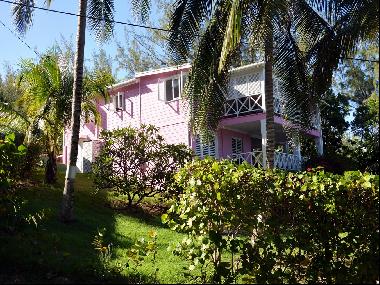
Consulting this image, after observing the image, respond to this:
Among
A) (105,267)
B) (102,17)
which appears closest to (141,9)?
(102,17)

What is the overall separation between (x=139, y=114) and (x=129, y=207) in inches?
394

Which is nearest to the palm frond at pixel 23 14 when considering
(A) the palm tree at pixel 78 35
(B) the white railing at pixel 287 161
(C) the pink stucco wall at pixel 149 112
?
(A) the palm tree at pixel 78 35

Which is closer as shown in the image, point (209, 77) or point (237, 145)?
point (209, 77)

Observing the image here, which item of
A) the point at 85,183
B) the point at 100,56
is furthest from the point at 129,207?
the point at 100,56

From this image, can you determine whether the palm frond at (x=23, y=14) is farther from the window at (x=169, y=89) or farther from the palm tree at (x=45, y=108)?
the window at (x=169, y=89)

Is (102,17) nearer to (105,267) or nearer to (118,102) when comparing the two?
(105,267)

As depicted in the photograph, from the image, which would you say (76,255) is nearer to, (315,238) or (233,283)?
(233,283)

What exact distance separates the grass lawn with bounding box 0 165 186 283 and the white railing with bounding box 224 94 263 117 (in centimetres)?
850

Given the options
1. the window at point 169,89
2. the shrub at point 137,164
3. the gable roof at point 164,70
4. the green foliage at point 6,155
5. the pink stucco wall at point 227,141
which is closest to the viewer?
the green foliage at point 6,155

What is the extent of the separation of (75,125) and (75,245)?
11.0 ft

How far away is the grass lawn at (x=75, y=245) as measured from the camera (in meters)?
6.86

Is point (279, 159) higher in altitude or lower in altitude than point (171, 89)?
lower

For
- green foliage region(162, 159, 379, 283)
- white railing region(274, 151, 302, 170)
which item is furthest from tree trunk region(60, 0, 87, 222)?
white railing region(274, 151, 302, 170)

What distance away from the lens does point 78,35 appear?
465 inches
